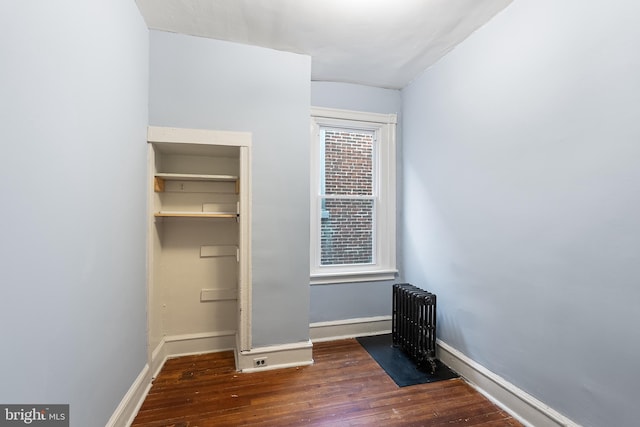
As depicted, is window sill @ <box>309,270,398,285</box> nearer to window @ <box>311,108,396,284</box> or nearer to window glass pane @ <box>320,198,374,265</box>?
window @ <box>311,108,396,284</box>

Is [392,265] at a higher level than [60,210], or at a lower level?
lower

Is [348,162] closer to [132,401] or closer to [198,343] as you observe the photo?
[198,343]

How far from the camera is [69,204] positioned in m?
1.20

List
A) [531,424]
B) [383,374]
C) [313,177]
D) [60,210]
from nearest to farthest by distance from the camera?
[60,210], [531,424], [383,374], [313,177]

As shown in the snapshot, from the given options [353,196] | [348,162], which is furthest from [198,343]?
[348,162]

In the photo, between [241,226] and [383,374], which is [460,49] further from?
[383,374]

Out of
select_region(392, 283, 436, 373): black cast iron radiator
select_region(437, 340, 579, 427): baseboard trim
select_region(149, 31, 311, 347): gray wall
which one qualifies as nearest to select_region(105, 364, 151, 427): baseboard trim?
select_region(149, 31, 311, 347): gray wall

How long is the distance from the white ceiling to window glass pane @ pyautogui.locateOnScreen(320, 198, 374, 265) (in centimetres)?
155

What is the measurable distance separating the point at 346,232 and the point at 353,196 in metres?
0.45

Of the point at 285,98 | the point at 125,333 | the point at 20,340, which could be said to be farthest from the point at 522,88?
the point at 125,333

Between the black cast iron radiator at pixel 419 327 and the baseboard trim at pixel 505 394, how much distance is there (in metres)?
0.21

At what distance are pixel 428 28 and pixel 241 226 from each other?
7.52 ft

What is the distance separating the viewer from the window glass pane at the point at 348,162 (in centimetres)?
316

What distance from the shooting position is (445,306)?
8.41ft
